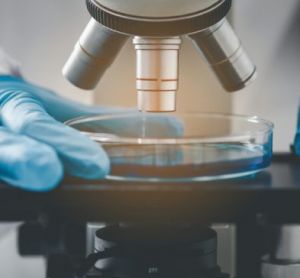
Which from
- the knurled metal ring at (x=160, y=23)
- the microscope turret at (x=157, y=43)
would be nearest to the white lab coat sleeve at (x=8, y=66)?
the microscope turret at (x=157, y=43)

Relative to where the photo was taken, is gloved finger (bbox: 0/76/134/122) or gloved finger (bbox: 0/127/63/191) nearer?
gloved finger (bbox: 0/127/63/191)

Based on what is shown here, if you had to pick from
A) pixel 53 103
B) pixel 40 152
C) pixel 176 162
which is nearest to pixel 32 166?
pixel 40 152

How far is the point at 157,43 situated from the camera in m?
0.77

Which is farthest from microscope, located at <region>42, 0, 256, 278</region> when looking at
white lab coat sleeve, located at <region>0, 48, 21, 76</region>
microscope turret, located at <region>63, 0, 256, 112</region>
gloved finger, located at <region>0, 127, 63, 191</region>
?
white lab coat sleeve, located at <region>0, 48, 21, 76</region>

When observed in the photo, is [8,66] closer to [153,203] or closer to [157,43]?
[157,43]

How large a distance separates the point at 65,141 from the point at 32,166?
0.06 m

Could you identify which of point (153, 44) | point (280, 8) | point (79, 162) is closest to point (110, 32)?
point (153, 44)

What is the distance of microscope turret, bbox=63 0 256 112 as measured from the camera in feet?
2.36

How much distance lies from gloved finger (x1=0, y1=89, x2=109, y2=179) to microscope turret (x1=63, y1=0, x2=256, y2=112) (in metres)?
0.09

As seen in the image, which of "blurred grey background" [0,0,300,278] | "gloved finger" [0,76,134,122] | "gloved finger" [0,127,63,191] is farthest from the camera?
"blurred grey background" [0,0,300,278]

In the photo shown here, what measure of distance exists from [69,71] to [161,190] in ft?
0.91

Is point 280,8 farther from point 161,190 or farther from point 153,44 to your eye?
point 161,190

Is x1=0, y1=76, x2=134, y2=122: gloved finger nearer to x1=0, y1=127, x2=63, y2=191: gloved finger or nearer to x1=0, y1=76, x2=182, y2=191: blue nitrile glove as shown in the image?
x1=0, y1=76, x2=182, y2=191: blue nitrile glove

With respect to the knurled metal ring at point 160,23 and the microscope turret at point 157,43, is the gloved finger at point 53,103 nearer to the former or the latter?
the microscope turret at point 157,43
